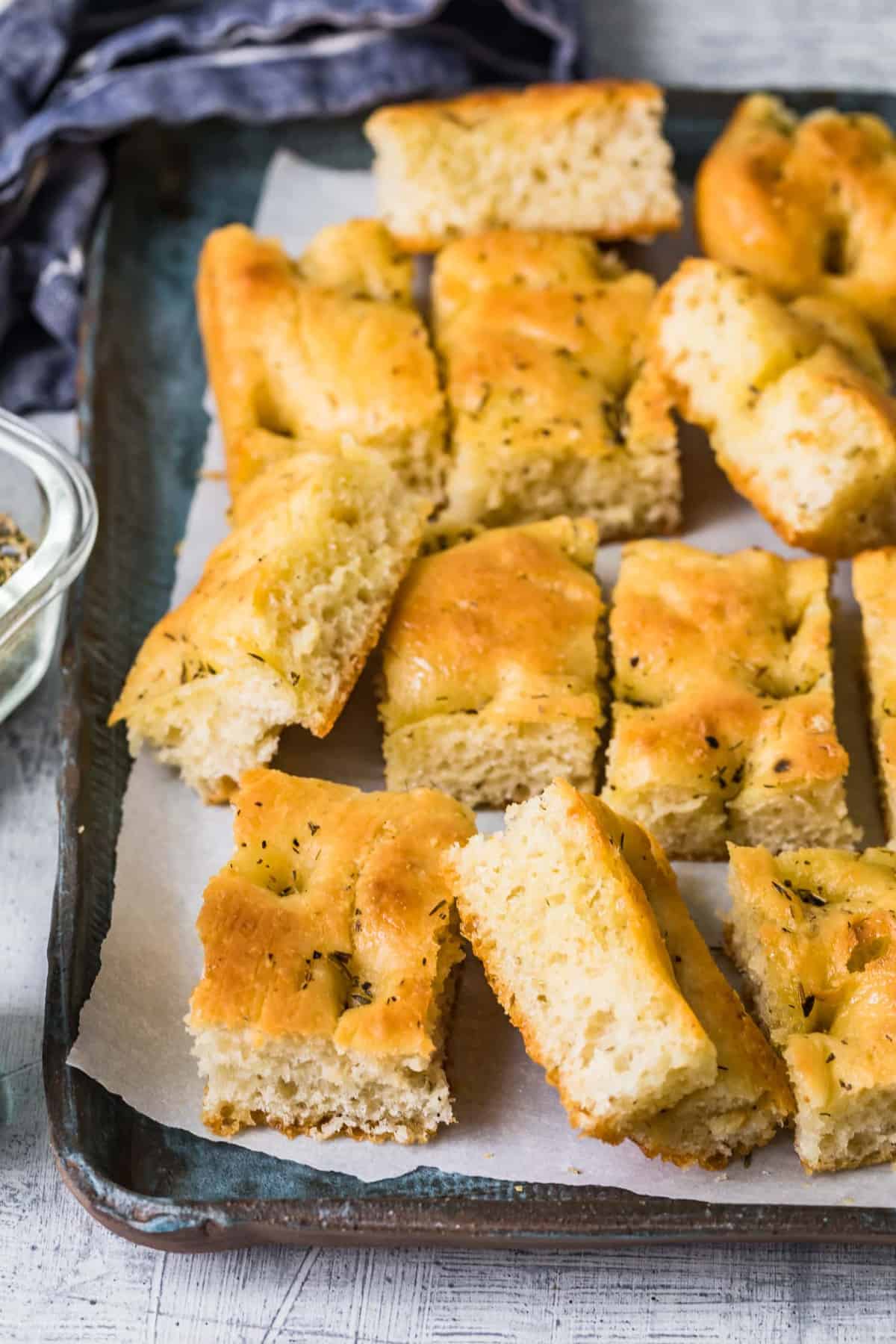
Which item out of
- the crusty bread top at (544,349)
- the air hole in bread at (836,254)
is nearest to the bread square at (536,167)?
the crusty bread top at (544,349)

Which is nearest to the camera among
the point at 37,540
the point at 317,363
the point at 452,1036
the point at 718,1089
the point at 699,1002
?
the point at 718,1089

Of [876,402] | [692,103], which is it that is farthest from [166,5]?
[876,402]

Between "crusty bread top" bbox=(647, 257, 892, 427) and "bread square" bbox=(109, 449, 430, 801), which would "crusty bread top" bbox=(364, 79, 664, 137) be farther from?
"bread square" bbox=(109, 449, 430, 801)

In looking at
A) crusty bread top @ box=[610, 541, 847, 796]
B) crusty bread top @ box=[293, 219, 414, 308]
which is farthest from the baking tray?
crusty bread top @ box=[610, 541, 847, 796]

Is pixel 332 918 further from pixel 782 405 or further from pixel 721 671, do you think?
pixel 782 405

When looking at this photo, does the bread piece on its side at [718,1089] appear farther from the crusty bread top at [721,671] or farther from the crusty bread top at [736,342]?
the crusty bread top at [736,342]

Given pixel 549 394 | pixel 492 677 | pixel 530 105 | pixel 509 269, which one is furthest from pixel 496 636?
pixel 530 105

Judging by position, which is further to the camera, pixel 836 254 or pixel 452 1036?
pixel 836 254
